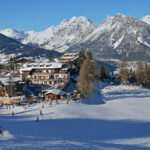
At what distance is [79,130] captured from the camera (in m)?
27.7

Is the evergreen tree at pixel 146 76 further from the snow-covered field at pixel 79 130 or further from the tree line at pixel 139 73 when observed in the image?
the snow-covered field at pixel 79 130

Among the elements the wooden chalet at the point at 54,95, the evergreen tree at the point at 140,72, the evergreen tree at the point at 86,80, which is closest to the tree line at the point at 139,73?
the evergreen tree at the point at 140,72

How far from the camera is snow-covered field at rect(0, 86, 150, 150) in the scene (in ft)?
68.9

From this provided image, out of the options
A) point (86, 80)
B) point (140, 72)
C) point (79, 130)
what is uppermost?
point (140, 72)

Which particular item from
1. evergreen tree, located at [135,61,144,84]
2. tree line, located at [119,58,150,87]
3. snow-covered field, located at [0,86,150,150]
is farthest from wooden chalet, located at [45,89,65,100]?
evergreen tree, located at [135,61,144,84]

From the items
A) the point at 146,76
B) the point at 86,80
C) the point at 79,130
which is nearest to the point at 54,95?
the point at 86,80

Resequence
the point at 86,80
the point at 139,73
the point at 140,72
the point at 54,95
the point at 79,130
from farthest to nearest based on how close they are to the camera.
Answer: the point at 139,73 → the point at 140,72 → the point at 54,95 → the point at 86,80 → the point at 79,130

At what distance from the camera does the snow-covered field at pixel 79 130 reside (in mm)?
21016

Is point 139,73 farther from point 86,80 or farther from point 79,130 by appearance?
point 79,130

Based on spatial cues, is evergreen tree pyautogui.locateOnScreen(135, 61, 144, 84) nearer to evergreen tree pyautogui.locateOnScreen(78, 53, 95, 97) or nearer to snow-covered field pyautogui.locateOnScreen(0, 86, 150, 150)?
evergreen tree pyautogui.locateOnScreen(78, 53, 95, 97)

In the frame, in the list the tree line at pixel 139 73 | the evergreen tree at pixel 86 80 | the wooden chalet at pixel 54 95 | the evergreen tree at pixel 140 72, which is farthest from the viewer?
the evergreen tree at pixel 140 72

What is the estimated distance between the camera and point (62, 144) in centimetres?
2072

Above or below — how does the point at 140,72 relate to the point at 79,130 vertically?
above

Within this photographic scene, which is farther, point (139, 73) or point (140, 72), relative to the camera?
point (139, 73)
